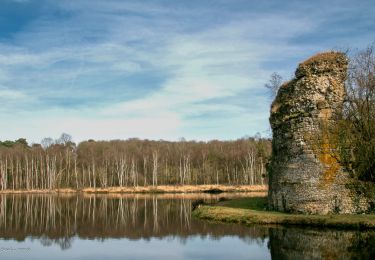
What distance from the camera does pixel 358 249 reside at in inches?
790

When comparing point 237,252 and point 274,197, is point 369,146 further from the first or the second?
point 237,252

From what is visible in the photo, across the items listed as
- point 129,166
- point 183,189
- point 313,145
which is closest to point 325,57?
point 313,145

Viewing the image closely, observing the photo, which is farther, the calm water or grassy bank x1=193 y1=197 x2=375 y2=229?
grassy bank x1=193 y1=197 x2=375 y2=229

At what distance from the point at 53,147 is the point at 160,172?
32051 mm

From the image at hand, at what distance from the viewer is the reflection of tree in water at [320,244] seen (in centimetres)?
1916

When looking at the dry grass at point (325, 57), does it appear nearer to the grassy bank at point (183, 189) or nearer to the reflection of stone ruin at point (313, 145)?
the reflection of stone ruin at point (313, 145)

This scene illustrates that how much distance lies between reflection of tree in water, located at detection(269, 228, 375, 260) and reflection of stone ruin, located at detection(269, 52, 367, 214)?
6139mm

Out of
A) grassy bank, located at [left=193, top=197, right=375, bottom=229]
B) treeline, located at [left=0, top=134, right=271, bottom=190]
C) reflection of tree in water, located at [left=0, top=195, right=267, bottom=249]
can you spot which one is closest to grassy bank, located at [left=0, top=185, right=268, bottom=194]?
treeline, located at [left=0, top=134, right=271, bottom=190]

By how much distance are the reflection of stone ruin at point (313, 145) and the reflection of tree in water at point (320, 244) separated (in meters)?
6.14

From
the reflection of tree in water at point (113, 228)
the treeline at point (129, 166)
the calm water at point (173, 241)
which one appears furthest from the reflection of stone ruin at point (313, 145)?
the treeline at point (129, 166)

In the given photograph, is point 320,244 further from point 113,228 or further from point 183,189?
point 183,189

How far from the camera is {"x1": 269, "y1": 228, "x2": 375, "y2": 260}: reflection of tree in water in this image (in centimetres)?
1916

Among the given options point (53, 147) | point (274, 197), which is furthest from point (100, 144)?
point (274, 197)

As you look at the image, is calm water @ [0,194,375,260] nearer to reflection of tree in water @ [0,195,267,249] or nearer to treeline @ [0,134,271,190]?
reflection of tree in water @ [0,195,267,249]
